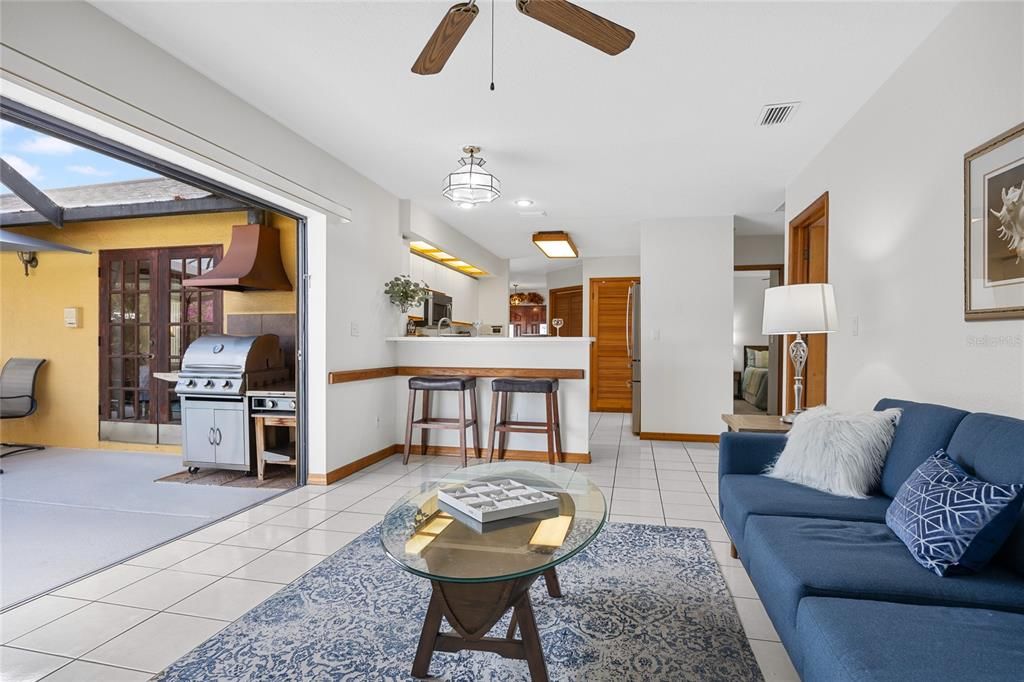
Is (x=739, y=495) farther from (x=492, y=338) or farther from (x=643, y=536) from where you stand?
(x=492, y=338)

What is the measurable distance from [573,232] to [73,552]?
5518 mm

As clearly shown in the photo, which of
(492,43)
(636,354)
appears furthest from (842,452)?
(636,354)

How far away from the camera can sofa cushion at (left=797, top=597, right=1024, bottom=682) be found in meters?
0.97

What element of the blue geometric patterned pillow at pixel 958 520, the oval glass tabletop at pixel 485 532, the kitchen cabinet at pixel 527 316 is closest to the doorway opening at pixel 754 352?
the kitchen cabinet at pixel 527 316

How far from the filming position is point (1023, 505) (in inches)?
52.9

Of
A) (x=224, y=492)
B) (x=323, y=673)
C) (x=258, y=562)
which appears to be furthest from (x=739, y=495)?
(x=224, y=492)

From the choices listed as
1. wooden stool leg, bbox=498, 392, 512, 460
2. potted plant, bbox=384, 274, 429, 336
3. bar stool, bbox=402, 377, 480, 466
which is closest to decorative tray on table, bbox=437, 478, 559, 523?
bar stool, bbox=402, 377, 480, 466

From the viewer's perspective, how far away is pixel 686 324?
5500 millimetres

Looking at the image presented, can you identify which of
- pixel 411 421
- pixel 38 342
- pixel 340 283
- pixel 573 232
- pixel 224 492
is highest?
pixel 573 232

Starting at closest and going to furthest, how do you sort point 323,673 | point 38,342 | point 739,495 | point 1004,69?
point 323,673, point 1004,69, point 739,495, point 38,342

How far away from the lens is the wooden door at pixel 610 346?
25.7 ft

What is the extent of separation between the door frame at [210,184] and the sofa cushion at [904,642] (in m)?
3.19

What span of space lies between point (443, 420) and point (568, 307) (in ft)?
18.0

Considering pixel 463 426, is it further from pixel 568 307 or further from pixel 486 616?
pixel 568 307
